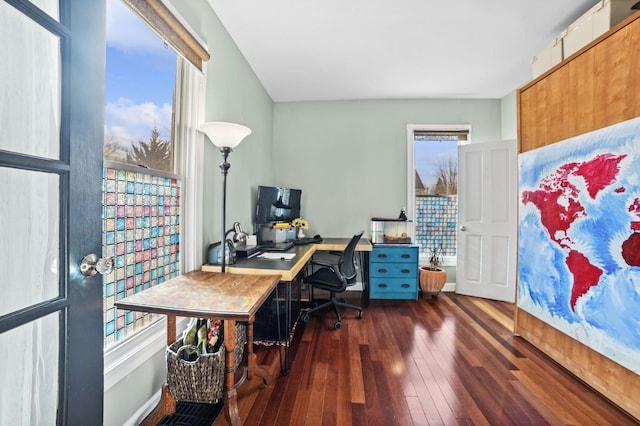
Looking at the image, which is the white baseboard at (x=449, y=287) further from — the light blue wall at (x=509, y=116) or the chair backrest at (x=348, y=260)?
the light blue wall at (x=509, y=116)

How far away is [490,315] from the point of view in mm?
2975

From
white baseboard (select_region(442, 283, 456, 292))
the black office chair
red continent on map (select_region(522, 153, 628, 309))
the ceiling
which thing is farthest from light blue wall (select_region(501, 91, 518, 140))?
the black office chair

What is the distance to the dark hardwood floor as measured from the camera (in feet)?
5.06

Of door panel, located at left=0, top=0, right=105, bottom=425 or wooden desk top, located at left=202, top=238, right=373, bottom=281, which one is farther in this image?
wooden desk top, located at left=202, top=238, right=373, bottom=281

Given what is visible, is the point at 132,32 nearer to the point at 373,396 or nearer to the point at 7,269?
the point at 7,269

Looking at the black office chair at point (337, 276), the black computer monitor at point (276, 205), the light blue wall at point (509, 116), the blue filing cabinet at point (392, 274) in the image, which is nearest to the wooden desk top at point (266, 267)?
the black office chair at point (337, 276)

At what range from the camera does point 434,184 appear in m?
3.84

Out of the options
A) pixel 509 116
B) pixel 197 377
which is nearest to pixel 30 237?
pixel 197 377

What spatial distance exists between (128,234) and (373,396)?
167cm

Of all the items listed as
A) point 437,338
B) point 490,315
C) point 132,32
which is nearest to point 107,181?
point 132,32

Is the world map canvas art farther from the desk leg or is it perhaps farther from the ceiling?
the desk leg

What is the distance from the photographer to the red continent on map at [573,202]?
5.39ft

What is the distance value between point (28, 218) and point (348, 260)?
7.88ft

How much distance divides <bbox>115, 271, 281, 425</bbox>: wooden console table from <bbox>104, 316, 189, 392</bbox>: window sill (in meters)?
0.11
